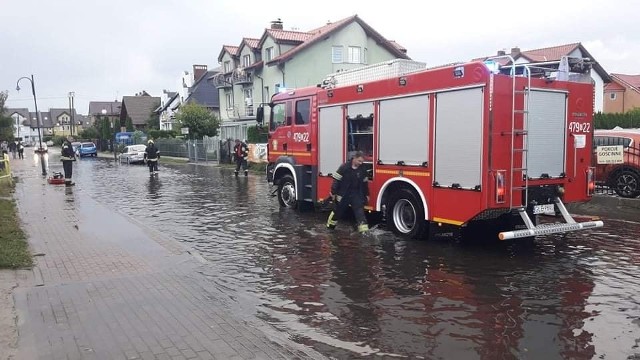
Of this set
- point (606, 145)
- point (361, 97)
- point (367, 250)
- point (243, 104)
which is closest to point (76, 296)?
point (367, 250)

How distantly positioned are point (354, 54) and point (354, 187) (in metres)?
31.8

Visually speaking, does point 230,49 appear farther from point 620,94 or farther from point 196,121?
point 620,94

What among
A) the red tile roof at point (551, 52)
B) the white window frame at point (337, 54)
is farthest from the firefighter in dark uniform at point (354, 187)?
the red tile roof at point (551, 52)

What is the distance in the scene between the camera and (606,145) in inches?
558

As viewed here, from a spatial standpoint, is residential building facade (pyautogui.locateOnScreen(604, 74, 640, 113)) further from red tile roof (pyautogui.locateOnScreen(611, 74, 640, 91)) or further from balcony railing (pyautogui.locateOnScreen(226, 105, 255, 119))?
balcony railing (pyautogui.locateOnScreen(226, 105, 255, 119))

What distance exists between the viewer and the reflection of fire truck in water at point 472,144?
7840mm

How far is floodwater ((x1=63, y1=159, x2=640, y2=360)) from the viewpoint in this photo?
4910 millimetres

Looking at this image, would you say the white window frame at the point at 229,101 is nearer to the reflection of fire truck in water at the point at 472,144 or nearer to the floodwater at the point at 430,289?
the floodwater at the point at 430,289

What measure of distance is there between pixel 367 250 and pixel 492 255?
76.3 inches

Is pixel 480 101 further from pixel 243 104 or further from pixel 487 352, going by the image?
pixel 243 104

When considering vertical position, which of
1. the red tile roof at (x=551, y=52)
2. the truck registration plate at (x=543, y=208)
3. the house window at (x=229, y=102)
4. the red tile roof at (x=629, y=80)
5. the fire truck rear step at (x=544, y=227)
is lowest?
the fire truck rear step at (x=544, y=227)

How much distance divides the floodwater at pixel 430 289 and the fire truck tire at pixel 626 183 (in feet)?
7.30

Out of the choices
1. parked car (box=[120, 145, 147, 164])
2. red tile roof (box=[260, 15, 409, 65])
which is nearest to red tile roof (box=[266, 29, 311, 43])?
red tile roof (box=[260, 15, 409, 65])

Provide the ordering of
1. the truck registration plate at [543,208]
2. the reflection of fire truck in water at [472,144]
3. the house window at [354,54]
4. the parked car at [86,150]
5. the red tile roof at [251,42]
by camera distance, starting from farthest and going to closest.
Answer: the parked car at [86,150] → the red tile roof at [251,42] → the house window at [354,54] → the truck registration plate at [543,208] → the reflection of fire truck in water at [472,144]
